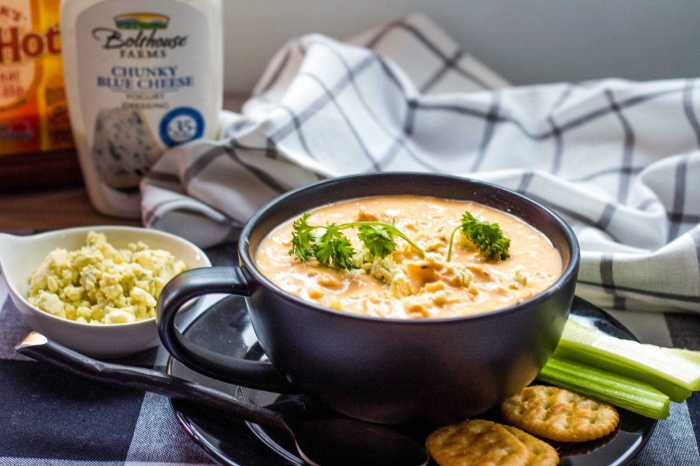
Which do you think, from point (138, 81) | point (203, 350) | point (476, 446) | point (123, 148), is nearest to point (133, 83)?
point (138, 81)

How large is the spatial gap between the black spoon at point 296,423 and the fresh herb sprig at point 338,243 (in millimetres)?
200

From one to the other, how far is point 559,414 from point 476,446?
4.7 inches

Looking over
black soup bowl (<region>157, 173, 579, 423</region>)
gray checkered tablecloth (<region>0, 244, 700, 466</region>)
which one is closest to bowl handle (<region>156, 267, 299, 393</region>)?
black soup bowl (<region>157, 173, 579, 423</region>)

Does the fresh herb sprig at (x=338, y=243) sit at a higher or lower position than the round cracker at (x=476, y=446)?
higher

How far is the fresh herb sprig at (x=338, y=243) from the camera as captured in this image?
1.16 metres

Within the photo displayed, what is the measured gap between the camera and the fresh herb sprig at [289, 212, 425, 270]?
3.80 feet

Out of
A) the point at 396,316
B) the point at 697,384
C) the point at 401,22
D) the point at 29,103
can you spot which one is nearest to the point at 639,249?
the point at 697,384

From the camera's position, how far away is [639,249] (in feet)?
5.32

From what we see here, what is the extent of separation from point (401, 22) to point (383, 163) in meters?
0.50

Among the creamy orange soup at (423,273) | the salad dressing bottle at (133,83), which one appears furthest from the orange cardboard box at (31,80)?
the creamy orange soup at (423,273)

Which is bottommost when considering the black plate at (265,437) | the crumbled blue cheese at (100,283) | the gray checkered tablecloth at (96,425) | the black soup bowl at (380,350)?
the gray checkered tablecloth at (96,425)

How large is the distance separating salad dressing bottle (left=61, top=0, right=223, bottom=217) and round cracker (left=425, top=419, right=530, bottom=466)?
905mm

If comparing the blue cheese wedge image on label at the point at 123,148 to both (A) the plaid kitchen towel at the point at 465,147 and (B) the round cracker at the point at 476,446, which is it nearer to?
(A) the plaid kitchen towel at the point at 465,147

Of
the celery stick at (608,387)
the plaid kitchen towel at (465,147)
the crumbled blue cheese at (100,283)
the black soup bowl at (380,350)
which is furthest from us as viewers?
the plaid kitchen towel at (465,147)
